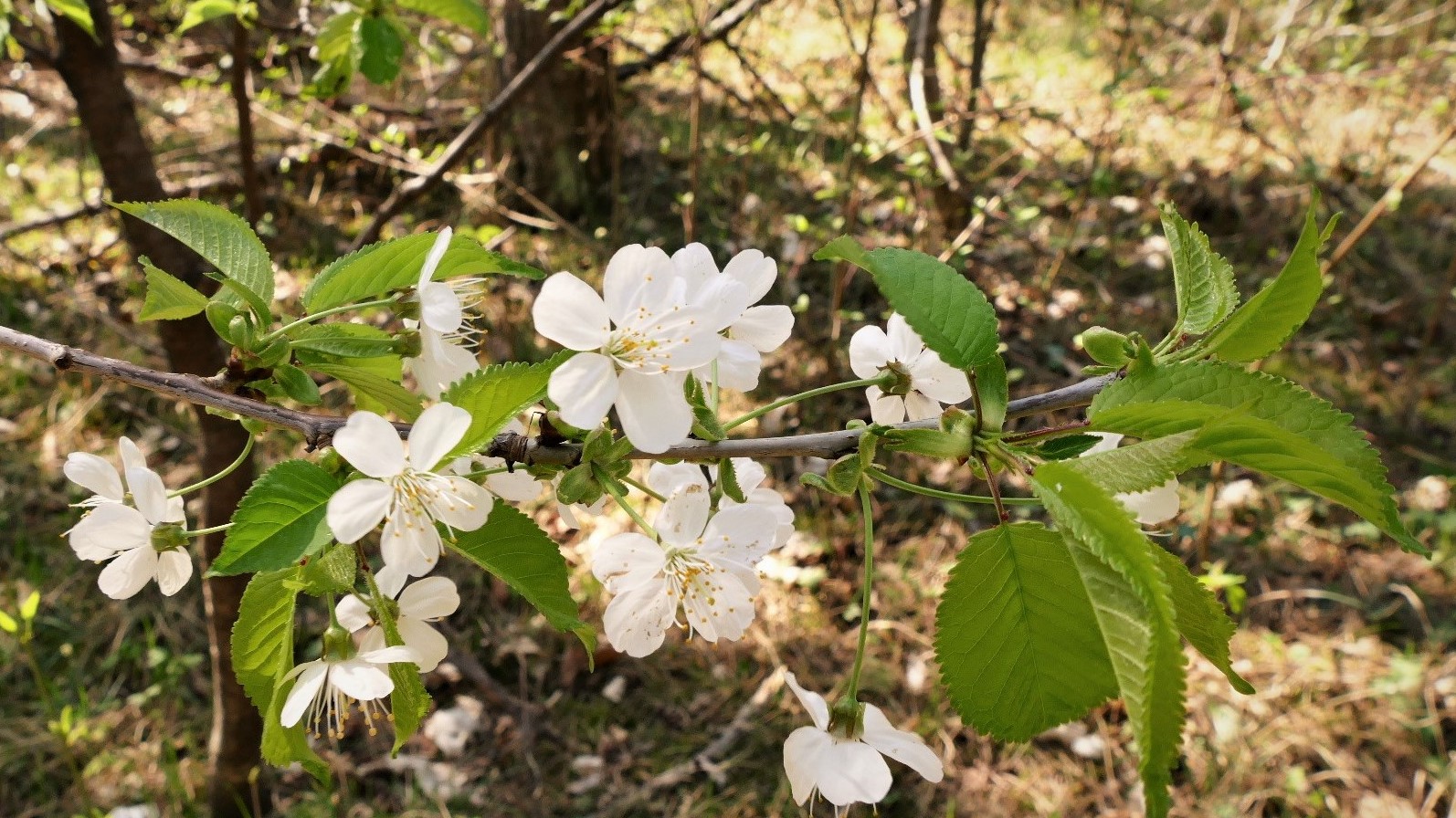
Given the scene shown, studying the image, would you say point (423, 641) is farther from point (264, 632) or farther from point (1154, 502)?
point (1154, 502)

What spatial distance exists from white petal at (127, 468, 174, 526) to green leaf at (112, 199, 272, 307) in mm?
174

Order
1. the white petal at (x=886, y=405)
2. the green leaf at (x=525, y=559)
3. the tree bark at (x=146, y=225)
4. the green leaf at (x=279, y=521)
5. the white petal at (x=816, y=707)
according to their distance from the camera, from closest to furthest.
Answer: the green leaf at (x=279, y=521) < the green leaf at (x=525, y=559) < the white petal at (x=816, y=707) < the white petal at (x=886, y=405) < the tree bark at (x=146, y=225)

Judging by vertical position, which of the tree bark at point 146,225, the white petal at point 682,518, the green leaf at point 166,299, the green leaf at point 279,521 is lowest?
the tree bark at point 146,225

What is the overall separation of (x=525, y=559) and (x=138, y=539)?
0.39 meters

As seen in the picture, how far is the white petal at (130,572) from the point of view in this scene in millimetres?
822

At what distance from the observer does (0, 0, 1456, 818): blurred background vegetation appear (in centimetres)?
232

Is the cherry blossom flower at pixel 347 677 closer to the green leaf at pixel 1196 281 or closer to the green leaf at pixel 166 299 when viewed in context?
the green leaf at pixel 166 299

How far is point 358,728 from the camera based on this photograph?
2.47 meters

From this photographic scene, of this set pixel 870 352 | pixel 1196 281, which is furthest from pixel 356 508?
pixel 1196 281

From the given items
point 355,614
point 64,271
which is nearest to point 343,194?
point 64,271

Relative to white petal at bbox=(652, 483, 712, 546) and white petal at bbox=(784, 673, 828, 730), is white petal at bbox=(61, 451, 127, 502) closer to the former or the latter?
white petal at bbox=(652, 483, 712, 546)

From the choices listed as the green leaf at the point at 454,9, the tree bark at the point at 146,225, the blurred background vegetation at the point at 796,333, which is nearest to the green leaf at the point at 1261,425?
the green leaf at the point at 454,9

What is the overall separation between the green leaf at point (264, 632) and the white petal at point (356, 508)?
0.14 metres

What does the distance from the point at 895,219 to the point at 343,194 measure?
2237 millimetres
